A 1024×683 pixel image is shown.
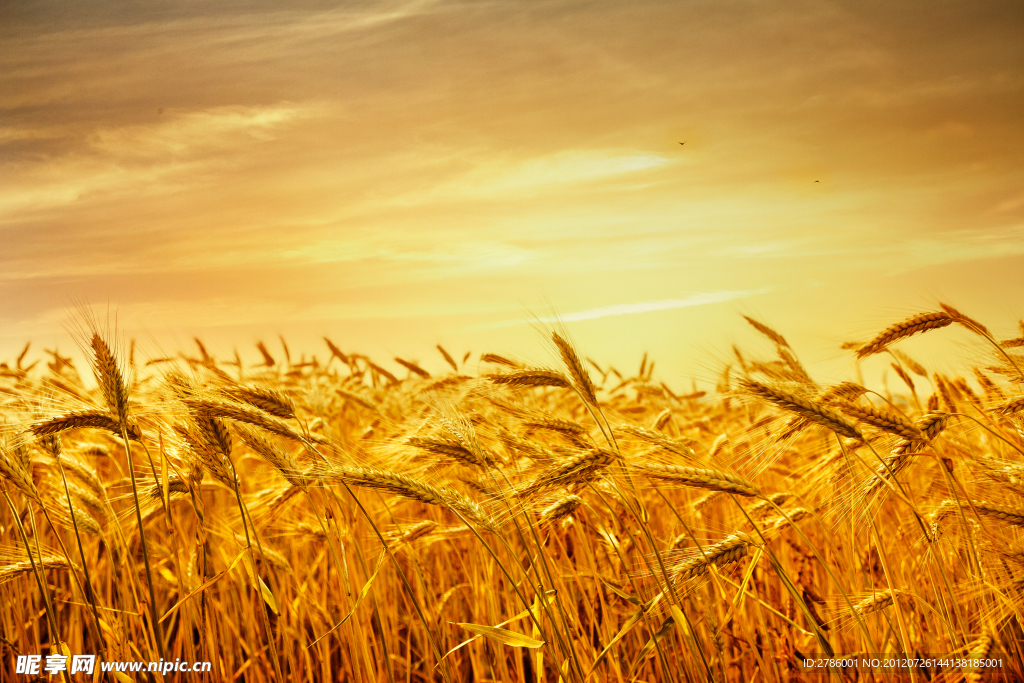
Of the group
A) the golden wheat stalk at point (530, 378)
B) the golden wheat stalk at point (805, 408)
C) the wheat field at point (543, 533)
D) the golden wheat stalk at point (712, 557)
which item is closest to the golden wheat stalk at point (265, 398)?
the wheat field at point (543, 533)

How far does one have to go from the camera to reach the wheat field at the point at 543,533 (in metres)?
1.84

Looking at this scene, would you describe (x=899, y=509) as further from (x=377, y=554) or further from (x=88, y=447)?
(x=88, y=447)

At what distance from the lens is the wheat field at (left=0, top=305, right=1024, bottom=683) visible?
6.02ft

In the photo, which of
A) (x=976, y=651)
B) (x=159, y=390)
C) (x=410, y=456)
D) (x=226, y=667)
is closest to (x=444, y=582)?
(x=226, y=667)

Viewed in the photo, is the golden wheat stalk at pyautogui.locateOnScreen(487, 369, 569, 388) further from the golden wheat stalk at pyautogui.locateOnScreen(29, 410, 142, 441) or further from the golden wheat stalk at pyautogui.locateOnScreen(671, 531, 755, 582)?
the golden wheat stalk at pyautogui.locateOnScreen(29, 410, 142, 441)

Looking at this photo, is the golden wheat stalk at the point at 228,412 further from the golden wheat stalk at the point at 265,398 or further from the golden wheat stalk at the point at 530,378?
the golden wheat stalk at the point at 530,378

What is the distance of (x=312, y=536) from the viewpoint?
2.81m

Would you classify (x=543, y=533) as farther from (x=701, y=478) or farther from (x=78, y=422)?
(x=78, y=422)

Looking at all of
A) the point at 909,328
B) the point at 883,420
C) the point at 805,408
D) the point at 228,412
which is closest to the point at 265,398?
the point at 228,412

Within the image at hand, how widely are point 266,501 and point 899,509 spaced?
10.1 ft

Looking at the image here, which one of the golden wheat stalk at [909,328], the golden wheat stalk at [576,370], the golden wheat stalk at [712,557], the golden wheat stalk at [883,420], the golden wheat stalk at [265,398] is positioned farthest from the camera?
the golden wheat stalk at [909,328]

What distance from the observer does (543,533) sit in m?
3.10

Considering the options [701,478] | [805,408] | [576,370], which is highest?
[576,370]

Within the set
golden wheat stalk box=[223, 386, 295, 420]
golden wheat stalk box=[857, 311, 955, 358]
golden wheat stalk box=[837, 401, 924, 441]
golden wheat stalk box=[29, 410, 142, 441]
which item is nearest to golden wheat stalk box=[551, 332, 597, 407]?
golden wheat stalk box=[837, 401, 924, 441]
